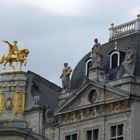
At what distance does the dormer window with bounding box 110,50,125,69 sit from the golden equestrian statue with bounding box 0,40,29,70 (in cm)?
784

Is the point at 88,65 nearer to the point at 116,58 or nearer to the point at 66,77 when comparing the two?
the point at 66,77

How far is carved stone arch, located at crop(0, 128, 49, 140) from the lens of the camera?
70125 millimetres

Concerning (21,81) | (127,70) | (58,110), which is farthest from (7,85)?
(127,70)

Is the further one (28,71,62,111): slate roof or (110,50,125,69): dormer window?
→ (28,71,62,111): slate roof

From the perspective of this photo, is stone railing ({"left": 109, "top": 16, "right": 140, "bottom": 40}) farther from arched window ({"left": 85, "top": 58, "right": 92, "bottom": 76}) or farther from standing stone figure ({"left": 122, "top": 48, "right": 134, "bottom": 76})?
standing stone figure ({"left": 122, "top": 48, "right": 134, "bottom": 76})

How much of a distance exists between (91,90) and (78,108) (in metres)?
1.61

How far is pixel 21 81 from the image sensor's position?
239 ft

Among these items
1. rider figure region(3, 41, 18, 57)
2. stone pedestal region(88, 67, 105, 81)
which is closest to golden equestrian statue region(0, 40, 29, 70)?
rider figure region(3, 41, 18, 57)

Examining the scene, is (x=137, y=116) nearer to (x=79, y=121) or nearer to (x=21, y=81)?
(x=79, y=121)

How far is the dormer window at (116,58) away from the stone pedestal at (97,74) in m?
1.19

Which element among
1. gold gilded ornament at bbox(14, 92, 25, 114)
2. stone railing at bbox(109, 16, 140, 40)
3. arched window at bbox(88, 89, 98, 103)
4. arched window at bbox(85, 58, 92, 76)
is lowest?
arched window at bbox(88, 89, 98, 103)

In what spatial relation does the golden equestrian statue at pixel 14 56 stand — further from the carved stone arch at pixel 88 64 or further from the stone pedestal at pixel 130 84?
the stone pedestal at pixel 130 84

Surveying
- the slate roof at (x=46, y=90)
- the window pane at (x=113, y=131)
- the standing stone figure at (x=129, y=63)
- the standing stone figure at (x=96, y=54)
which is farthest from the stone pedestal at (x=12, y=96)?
the standing stone figure at (x=129, y=63)

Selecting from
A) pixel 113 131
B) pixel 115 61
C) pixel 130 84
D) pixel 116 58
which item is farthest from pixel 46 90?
pixel 130 84
